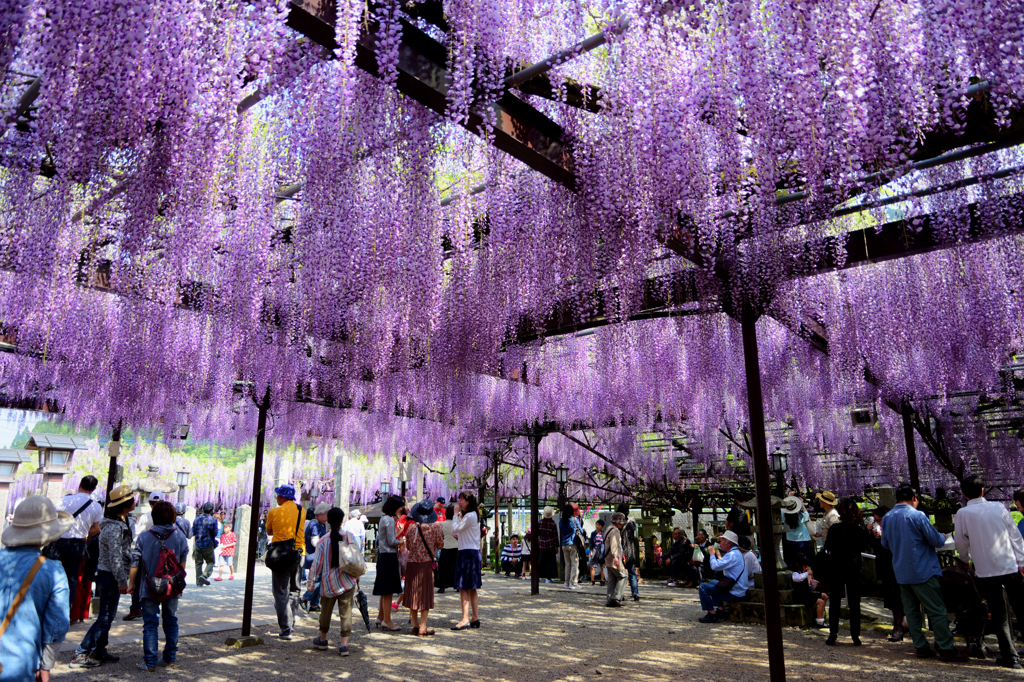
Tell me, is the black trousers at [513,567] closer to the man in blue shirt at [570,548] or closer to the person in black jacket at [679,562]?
the man in blue shirt at [570,548]

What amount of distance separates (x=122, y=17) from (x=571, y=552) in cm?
1014

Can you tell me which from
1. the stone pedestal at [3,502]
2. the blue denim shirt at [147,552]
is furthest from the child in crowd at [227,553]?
the blue denim shirt at [147,552]

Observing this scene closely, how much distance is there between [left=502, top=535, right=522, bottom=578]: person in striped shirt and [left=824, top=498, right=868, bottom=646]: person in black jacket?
9370mm

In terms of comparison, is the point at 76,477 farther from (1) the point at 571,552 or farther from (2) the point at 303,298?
(2) the point at 303,298

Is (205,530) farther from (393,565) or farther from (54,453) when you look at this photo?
(54,453)

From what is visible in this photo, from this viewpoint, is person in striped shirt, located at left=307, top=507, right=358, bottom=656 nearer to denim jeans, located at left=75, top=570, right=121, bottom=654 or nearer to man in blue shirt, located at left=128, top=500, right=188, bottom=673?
man in blue shirt, located at left=128, top=500, right=188, bottom=673

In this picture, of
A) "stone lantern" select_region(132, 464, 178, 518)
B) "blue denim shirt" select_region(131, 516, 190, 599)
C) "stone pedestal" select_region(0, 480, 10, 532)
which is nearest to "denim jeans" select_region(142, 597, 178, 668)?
"blue denim shirt" select_region(131, 516, 190, 599)

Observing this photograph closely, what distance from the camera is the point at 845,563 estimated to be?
5.71m

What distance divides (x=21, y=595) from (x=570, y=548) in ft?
31.1

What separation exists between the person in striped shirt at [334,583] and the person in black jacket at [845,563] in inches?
160

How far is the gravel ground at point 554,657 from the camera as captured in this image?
14.7 ft

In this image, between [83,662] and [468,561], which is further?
[468,561]

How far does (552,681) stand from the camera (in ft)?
14.2

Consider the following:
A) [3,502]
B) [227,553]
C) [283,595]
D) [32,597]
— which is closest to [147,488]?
[227,553]
